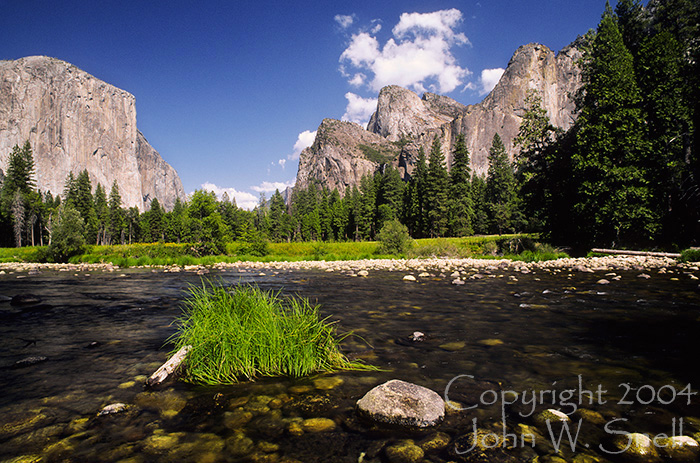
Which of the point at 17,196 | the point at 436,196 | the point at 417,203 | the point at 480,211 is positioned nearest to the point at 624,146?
the point at 436,196

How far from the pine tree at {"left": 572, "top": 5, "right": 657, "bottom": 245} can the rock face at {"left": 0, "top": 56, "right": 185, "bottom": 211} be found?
215 metres

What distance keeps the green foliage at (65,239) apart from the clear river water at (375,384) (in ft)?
96.3

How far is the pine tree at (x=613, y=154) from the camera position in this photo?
72.5 ft

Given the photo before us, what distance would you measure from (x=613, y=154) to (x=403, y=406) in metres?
28.1

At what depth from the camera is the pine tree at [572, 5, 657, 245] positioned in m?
22.1

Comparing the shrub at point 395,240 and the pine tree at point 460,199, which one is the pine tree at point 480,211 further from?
the shrub at point 395,240

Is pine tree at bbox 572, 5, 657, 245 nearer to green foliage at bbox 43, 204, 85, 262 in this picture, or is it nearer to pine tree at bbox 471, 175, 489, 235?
green foliage at bbox 43, 204, 85, 262

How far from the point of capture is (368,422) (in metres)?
3.06

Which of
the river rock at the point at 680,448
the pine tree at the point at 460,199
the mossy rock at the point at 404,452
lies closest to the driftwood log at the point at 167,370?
the mossy rock at the point at 404,452

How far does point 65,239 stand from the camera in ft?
102

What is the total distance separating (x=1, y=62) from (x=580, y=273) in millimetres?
256224

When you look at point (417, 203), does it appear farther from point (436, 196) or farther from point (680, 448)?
point (680, 448)

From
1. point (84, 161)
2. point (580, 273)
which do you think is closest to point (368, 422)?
point (580, 273)

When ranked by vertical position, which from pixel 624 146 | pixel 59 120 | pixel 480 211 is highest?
pixel 59 120
